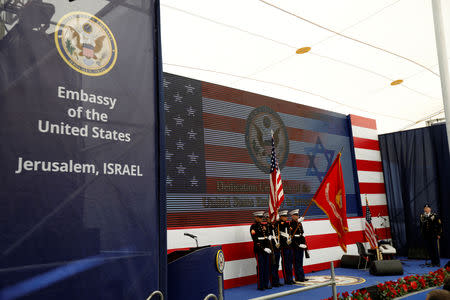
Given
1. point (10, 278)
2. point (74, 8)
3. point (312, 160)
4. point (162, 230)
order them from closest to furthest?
point (10, 278) → point (74, 8) → point (162, 230) → point (312, 160)

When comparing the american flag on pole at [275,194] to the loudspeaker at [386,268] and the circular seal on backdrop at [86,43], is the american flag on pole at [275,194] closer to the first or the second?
the loudspeaker at [386,268]

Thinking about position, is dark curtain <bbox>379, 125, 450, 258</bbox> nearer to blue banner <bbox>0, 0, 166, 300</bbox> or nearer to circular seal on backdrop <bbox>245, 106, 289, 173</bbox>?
circular seal on backdrop <bbox>245, 106, 289, 173</bbox>

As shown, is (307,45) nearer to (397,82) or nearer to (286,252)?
(397,82)

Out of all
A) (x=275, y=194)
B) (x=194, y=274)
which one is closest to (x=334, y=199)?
(x=275, y=194)

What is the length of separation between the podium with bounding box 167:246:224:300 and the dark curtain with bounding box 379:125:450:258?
8.38 metres

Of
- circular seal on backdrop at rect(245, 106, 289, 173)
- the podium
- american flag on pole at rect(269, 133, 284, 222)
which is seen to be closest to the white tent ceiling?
circular seal on backdrop at rect(245, 106, 289, 173)

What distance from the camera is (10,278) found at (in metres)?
1.46

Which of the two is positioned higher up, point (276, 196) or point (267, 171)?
point (267, 171)

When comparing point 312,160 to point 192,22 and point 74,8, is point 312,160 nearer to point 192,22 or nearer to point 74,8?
point 192,22

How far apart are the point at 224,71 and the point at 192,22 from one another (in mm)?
1690

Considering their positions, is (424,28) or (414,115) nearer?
(424,28)

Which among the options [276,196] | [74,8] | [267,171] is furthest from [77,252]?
[267,171]

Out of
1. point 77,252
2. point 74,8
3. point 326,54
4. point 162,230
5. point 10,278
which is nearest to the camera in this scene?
point 10,278

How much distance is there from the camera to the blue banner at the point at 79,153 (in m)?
1.54
